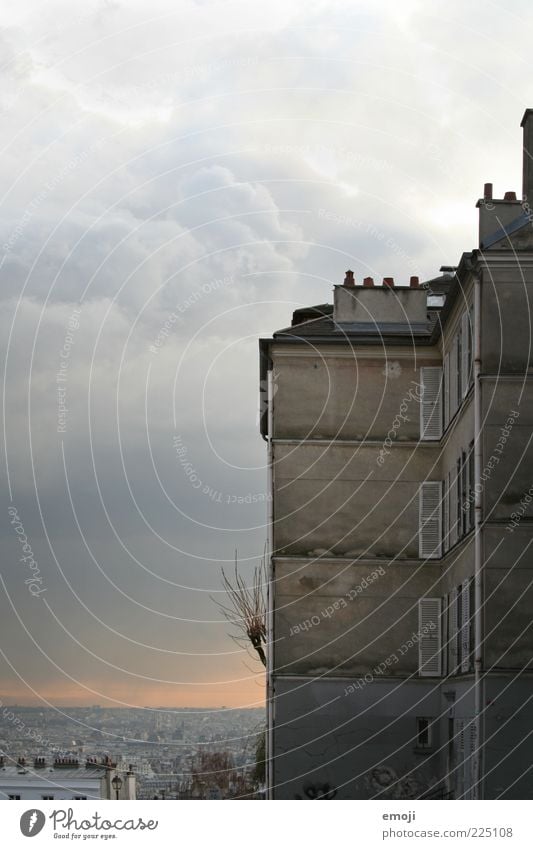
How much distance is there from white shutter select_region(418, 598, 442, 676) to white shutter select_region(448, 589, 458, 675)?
55.2 inches

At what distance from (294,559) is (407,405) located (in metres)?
4.90

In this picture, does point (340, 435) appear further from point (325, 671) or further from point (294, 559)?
point (325, 671)

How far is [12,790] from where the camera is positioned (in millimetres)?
58406

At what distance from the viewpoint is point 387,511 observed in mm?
37781

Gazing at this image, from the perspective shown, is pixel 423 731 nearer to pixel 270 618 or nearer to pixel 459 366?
pixel 270 618

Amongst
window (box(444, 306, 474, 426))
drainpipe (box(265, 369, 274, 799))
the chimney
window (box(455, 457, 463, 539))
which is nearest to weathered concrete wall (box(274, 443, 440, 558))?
drainpipe (box(265, 369, 274, 799))

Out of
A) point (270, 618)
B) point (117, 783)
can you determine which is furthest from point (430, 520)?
point (117, 783)

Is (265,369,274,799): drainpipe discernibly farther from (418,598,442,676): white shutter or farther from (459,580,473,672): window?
(459,580,473,672): window

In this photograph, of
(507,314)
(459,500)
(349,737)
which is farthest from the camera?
(349,737)

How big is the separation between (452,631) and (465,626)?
7.51 ft

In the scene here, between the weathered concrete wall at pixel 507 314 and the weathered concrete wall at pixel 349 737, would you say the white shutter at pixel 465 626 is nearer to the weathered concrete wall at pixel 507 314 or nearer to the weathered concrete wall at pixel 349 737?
the weathered concrete wall at pixel 349 737

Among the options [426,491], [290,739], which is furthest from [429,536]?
[290,739]

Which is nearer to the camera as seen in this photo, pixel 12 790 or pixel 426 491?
pixel 426 491

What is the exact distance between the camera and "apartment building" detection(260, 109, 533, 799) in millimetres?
31547
